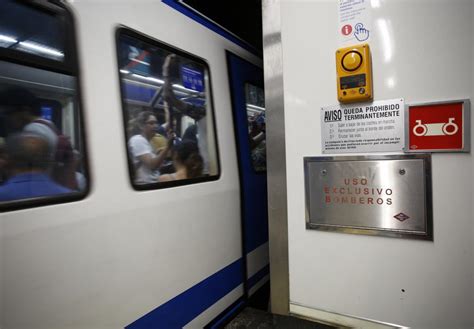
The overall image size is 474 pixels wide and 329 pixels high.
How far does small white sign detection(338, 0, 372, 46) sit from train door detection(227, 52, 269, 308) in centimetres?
148

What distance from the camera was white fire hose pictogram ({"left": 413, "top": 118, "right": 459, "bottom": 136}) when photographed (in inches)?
35.6

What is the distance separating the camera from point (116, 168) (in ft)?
4.82

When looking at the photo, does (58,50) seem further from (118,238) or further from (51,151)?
(118,238)

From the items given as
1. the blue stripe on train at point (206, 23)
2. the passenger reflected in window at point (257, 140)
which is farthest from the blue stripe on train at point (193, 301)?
the blue stripe on train at point (206, 23)

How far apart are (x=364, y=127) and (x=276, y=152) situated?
0.36 meters

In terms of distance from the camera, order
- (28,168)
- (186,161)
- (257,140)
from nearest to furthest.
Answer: (28,168) < (186,161) < (257,140)

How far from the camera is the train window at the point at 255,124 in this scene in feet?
9.00

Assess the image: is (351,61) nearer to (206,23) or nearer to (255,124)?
(206,23)

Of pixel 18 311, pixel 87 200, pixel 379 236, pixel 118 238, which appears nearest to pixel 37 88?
pixel 87 200

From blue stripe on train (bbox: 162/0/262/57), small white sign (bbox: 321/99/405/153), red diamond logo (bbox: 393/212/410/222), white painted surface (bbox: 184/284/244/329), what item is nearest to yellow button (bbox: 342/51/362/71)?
small white sign (bbox: 321/99/405/153)

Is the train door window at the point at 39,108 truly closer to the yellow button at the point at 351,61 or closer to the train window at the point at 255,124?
the yellow button at the point at 351,61

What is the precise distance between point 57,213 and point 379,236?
1.30 m

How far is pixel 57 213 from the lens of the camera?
122 cm

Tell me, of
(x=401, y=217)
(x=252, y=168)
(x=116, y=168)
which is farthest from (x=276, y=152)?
(x=252, y=168)
